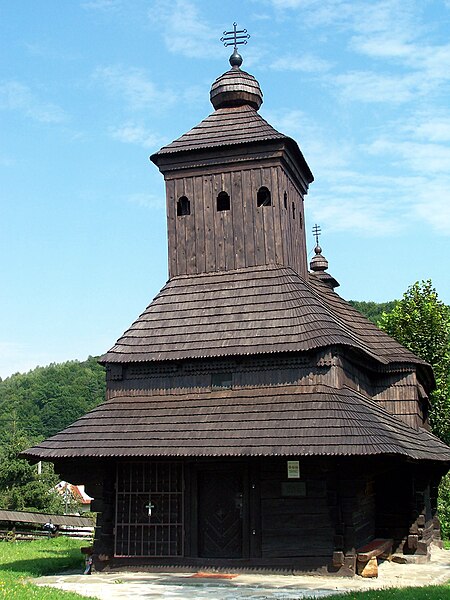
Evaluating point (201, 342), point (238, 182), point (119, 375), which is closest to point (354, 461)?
point (201, 342)

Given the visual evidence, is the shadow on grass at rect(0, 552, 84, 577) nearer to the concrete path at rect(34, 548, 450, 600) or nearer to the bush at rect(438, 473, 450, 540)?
the concrete path at rect(34, 548, 450, 600)

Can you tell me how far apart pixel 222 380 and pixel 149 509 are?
261 cm

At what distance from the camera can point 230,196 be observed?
54.6 ft

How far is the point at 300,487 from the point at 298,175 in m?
7.67

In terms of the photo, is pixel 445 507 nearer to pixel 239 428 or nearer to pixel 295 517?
pixel 295 517

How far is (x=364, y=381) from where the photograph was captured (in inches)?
641

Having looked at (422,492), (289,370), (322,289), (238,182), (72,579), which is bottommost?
(72,579)

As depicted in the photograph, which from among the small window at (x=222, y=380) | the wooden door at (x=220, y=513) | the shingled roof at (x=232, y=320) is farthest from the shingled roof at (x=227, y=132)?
the wooden door at (x=220, y=513)

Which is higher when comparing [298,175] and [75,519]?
[298,175]

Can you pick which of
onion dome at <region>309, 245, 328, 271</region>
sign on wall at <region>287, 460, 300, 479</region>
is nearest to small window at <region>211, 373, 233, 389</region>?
sign on wall at <region>287, 460, 300, 479</region>

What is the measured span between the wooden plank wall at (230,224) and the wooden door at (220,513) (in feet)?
14.9

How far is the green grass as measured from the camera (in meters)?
10.1

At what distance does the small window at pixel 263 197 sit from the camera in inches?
650

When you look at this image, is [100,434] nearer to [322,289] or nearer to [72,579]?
[72,579]
